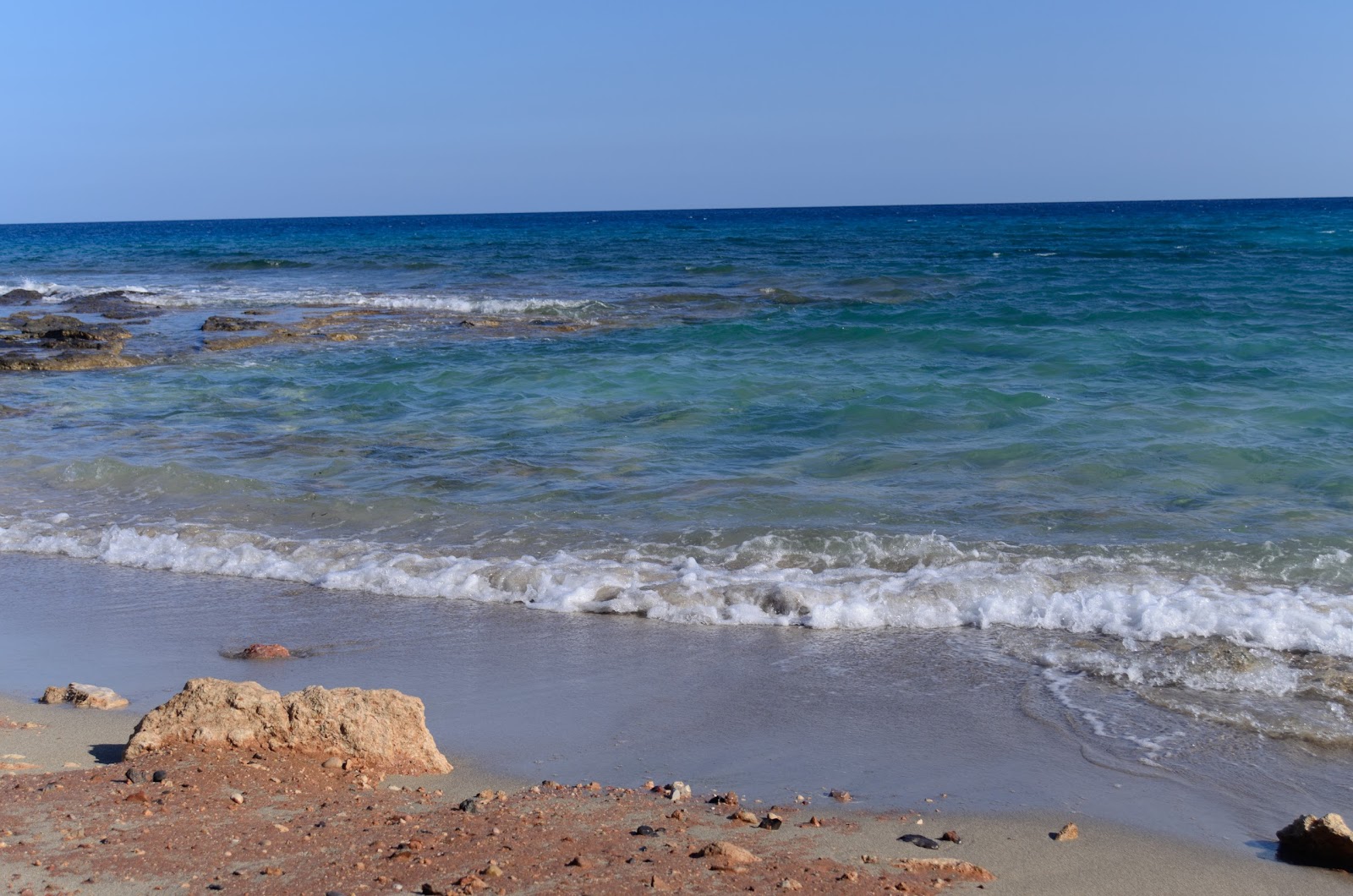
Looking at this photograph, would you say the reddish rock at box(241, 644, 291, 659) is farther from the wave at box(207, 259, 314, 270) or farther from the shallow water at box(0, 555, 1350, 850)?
the wave at box(207, 259, 314, 270)

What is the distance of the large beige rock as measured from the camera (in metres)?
3.91

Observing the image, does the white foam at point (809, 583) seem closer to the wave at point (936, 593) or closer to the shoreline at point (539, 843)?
the wave at point (936, 593)

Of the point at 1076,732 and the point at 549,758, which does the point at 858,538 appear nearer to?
the point at 1076,732

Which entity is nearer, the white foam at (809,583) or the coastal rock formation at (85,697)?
the coastal rock formation at (85,697)

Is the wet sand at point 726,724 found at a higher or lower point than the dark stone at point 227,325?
lower

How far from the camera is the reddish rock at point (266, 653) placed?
5164 mm

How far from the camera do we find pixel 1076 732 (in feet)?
14.2

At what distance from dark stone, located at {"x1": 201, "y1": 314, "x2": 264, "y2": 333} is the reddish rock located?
1516cm

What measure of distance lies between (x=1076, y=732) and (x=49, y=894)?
3.52 metres

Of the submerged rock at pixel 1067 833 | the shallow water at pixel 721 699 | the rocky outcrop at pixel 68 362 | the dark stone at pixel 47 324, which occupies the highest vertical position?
the dark stone at pixel 47 324

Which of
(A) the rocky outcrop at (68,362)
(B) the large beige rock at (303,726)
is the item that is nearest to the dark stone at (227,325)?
(A) the rocky outcrop at (68,362)

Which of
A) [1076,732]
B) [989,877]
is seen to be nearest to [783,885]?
[989,877]

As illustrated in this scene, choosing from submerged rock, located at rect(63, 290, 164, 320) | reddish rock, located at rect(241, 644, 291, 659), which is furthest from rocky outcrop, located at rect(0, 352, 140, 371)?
reddish rock, located at rect(241, 644, 291, 659)

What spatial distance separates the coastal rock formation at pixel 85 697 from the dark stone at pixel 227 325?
15.6 m
